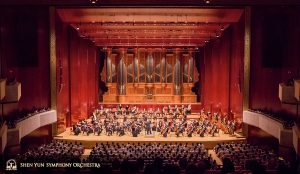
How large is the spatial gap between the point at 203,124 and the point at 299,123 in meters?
3.65

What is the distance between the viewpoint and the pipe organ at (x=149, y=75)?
1659 cm

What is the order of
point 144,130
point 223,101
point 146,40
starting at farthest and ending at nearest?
1. point 146,40
2. point 223,101
3. point 144,130

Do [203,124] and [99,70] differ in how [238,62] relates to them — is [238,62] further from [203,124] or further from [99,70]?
[99,70]

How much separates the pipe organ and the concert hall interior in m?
1.99

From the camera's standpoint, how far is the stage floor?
10.9 m

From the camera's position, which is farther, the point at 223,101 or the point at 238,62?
the point at 223,101

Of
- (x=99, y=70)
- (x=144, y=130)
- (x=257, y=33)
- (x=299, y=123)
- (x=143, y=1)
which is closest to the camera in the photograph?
(x=299, y=123)

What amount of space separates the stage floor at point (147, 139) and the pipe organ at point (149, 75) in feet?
16.7

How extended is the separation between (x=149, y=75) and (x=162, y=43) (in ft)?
7.88

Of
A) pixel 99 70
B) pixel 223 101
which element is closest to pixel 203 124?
pixel 223 101

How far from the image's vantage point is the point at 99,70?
1731 cm

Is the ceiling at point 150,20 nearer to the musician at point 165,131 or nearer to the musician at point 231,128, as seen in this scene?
the musician at point 231,128

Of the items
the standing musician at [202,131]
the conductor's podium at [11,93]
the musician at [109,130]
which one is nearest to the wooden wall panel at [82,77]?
the musician at [109,130]

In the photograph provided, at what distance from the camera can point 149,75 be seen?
16844mm
